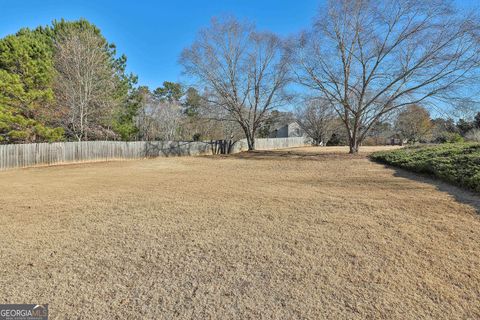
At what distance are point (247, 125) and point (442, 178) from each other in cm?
1541

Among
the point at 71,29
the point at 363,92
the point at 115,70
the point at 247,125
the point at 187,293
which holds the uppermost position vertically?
the point at 71,29

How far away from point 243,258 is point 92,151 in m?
15.0

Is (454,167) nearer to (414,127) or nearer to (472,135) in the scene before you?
(472,135)

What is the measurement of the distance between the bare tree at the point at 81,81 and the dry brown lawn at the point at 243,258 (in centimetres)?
1232

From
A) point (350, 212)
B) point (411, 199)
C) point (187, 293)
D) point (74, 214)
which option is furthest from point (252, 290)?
point (411, 199)

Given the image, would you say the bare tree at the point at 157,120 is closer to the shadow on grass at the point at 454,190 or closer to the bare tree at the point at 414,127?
the shadow on grass at the point at 454,190

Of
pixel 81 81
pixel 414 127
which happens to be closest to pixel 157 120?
pixel 81 81

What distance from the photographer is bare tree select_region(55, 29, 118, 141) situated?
49.7 ft

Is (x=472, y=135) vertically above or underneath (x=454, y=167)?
above

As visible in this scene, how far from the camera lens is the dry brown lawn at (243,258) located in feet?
6.73

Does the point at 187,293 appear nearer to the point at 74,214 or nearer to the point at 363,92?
the point at 74,214

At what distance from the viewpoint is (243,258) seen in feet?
9.20

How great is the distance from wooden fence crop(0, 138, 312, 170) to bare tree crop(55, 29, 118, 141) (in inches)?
68.0

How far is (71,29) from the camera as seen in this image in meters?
16.1
